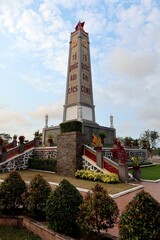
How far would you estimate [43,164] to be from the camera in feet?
50.6

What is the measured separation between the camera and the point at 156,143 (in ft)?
143

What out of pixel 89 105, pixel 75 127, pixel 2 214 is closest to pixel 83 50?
pixel 89 105

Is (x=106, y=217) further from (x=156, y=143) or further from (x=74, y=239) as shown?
(x=156, y=143)

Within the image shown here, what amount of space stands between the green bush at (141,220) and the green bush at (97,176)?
811cm

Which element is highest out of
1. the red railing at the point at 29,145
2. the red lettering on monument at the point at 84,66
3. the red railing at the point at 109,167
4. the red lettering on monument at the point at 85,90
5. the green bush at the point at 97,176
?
the red lettering on monument at the point at 84,66

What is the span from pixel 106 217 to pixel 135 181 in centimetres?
889

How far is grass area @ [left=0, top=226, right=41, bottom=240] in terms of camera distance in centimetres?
407

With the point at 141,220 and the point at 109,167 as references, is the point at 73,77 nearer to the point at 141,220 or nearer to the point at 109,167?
the point at 109,167

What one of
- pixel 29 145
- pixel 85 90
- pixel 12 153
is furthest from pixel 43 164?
pixel 85 90

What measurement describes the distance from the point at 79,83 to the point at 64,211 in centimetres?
2175

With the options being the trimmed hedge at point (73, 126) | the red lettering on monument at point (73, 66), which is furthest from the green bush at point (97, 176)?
the red lettering on monument at point (73, 66)

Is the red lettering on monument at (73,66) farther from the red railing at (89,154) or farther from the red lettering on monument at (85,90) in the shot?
the red railing at (89,154)

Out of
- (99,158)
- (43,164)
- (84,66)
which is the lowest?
(43,164)

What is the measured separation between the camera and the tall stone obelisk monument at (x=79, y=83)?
2428 cm
